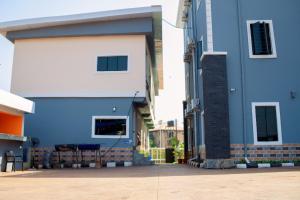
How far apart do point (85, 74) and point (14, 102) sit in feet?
14.2

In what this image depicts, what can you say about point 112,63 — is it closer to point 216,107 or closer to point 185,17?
point 185,17

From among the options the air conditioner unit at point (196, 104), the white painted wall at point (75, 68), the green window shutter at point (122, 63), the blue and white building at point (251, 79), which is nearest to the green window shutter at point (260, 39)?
the blue and white building at point (251, 79)

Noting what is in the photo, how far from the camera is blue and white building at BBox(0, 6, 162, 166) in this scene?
47.6ft

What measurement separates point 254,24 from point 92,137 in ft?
27.7

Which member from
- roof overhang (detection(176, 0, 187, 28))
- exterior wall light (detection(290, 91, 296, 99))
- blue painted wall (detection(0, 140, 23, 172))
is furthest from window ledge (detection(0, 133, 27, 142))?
roof overhang (detection(176, 0, 187, 28))

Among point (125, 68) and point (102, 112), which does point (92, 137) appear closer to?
point (102, 112)

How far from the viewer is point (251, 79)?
458 inches

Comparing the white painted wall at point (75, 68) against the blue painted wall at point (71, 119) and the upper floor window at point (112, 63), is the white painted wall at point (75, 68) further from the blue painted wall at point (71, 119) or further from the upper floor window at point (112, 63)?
the blue painted wall at point (71, 119)

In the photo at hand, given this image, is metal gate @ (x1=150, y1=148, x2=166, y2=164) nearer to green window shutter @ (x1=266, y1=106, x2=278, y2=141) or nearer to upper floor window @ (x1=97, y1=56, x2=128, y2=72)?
upper floor window @ (x1=97, y1=56, x2=128, y2=72)

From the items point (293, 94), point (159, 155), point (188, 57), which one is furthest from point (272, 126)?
point (159, 155)

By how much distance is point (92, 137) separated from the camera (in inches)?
566

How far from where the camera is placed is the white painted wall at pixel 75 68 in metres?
15.0

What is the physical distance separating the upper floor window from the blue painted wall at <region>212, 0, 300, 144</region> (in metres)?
5.00

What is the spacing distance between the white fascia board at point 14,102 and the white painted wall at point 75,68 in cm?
238
